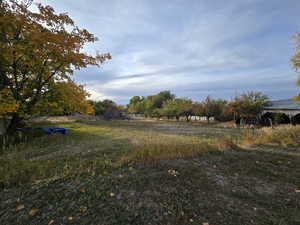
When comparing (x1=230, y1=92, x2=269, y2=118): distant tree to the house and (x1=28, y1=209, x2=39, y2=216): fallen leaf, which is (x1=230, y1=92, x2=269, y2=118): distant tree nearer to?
the house

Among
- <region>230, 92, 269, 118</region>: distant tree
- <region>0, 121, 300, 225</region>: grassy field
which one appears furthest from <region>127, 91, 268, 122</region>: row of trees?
<region>0, 121, 300, 225</region>: grassy field

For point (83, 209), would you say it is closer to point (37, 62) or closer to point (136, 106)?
point (37, 62)

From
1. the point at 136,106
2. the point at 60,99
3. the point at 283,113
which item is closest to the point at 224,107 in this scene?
the point at 283,113

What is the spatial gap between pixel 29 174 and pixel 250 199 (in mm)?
4630

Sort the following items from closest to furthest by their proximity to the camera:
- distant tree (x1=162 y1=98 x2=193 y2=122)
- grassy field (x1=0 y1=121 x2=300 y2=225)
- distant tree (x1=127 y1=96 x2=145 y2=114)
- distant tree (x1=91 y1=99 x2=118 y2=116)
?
grassy field (x1=0 y1=121 x2=300 y2=225) < distant tree (x1=162 y1=98 x2=193 y2=122) < distant tree (x1=91 y1=99 x2=118 y2=116) < distant tree (x1=127 y1=96 x2=145 y2=114)

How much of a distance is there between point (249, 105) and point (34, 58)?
23.4 m

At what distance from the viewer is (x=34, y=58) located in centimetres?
593

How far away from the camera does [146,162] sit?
11.8ft

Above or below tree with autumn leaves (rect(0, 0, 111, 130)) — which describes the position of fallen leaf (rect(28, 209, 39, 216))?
below

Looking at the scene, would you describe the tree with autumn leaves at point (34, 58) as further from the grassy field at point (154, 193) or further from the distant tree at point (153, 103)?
the distant tree at point (153, 103)

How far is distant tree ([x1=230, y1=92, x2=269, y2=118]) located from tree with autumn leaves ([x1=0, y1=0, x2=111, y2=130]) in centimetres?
1951

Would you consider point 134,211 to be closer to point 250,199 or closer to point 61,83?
point 250,199

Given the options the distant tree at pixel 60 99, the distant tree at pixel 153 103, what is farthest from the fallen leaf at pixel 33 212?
the distant tree at pixel 153 103

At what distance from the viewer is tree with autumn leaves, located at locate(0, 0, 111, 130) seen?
5.25 meters
